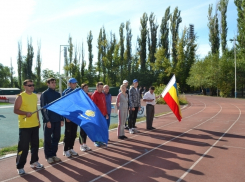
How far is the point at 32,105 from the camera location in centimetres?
538

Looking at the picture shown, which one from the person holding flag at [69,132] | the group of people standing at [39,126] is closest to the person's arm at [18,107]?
the group of people standing at [39,126]

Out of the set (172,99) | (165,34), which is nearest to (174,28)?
(165,34)

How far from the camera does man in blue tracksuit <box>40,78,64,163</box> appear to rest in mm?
5758

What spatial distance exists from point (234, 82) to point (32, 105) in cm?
3977

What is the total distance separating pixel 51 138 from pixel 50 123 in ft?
1.62

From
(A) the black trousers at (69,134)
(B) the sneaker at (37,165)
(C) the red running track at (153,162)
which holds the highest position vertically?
(A) the black trousers at (69,134)

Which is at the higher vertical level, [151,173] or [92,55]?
[92,55]

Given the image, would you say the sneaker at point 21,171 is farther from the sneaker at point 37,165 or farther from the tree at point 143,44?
the tree at point 143,44

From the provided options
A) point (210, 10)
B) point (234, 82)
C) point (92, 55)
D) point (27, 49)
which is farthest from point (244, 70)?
point (27, 49)

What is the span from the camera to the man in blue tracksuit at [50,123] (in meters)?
5.76

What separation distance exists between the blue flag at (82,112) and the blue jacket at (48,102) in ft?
1.40

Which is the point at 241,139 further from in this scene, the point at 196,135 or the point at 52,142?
the point at 52,142

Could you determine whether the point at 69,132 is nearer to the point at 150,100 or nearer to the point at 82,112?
the point at 82,112

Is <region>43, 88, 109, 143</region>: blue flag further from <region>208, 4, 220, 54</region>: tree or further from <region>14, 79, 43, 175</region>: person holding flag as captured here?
<region>208, 4, 220, 54</region>: tree
